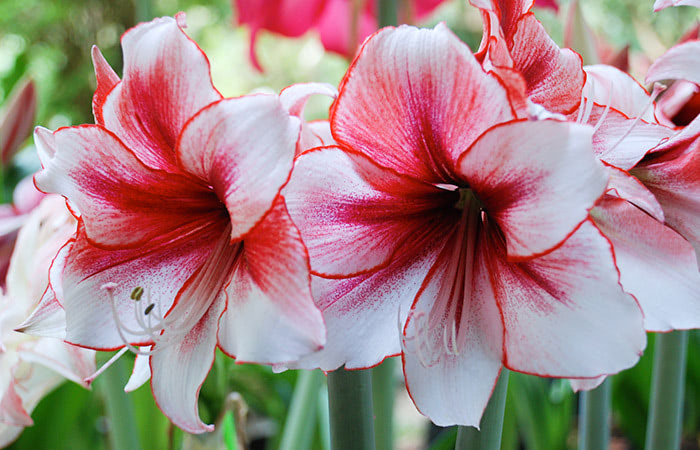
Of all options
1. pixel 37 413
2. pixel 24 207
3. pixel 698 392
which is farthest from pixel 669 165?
pixel 698 392

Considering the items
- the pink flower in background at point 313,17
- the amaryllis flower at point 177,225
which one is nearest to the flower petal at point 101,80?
the amaryllis flower at point 177,225

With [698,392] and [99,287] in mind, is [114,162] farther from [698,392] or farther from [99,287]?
[698,392]

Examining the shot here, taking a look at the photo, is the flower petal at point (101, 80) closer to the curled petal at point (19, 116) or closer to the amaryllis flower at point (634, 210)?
the amaryllis flower at point (634, 210)

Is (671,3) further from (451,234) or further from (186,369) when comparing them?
(186,369)

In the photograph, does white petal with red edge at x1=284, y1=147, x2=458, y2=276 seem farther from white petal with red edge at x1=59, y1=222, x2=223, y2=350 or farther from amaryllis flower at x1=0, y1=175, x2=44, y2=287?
amaryllis flower at x1=0, y1=175, x2=44, y2=287

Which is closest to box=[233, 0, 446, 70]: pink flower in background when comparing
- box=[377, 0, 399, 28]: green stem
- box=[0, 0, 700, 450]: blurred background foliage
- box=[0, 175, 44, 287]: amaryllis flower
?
box=[0, 0, 700, 450]: blurred background foliage

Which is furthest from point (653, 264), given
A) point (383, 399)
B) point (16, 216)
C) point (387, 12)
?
point (16, 216)
